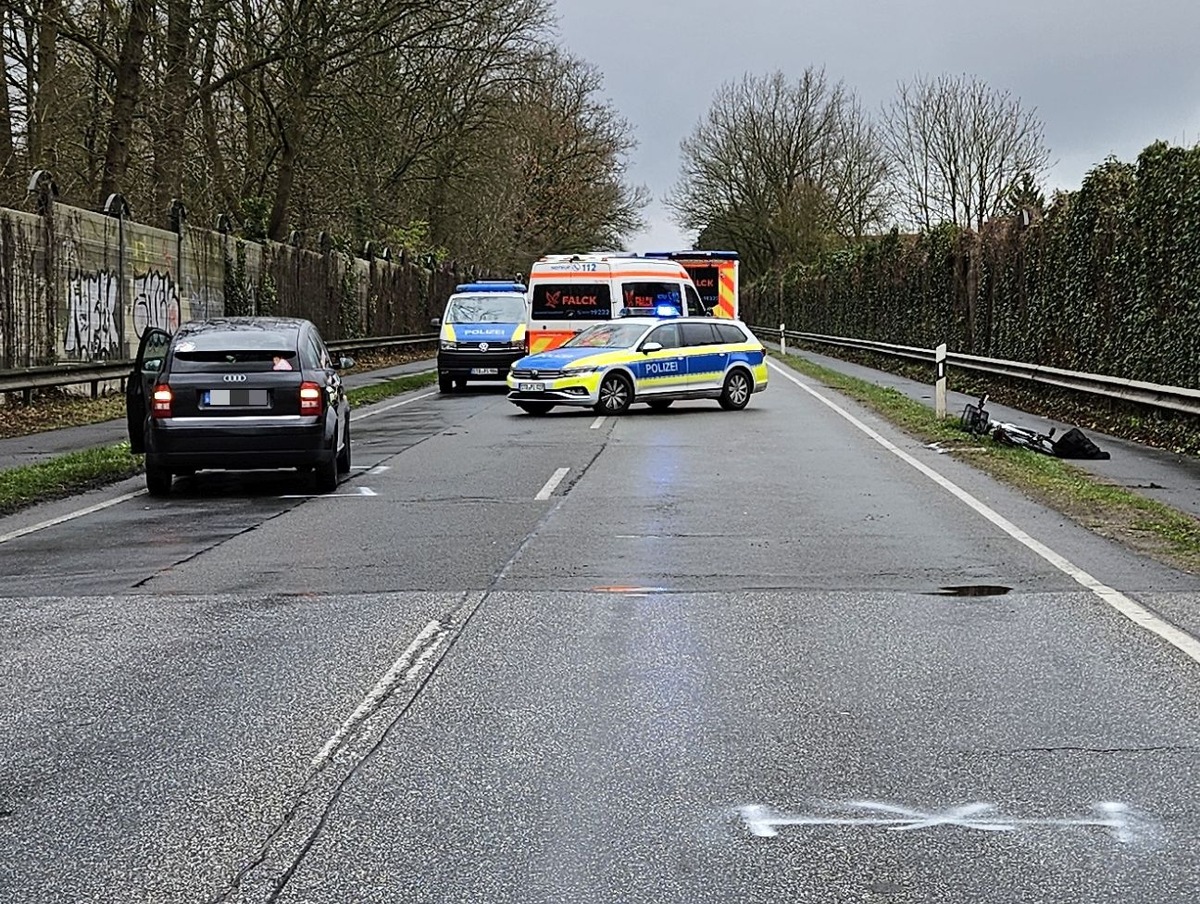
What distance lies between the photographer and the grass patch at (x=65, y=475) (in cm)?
1416

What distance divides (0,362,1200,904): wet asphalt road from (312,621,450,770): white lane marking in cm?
2

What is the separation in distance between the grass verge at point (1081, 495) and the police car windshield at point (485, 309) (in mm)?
11899

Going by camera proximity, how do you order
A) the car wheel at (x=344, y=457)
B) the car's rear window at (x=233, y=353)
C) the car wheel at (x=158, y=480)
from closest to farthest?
the car's rear window at (x=233, y=353)
the car wheel at (x=158, y=480)
the car wheel at (x=344, y=457)

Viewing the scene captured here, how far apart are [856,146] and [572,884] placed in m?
74.2

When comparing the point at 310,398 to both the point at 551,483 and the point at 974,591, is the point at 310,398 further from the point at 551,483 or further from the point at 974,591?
the point at 974,591

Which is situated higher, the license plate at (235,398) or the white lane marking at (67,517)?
the license plate at (235,398)

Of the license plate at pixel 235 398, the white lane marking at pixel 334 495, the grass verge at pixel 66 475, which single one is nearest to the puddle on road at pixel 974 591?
the white lane marking at pixel 334 495

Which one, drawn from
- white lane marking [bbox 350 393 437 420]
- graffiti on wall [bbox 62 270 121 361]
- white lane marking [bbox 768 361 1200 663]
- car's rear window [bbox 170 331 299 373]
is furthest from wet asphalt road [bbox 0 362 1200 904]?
graffiti on wall [bbox 62 270 121 361]

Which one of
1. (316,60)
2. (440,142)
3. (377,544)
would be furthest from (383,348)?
(377,544)

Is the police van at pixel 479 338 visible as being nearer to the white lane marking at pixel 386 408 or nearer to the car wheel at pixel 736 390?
the white lane marking at pixel 386 408

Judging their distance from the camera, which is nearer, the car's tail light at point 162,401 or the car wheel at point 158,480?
the car's tail light at point 162,401

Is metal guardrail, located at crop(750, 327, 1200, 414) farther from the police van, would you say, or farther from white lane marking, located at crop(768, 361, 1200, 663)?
the police van

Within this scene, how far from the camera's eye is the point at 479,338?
32531mm

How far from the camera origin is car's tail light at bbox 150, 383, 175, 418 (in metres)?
13.9
